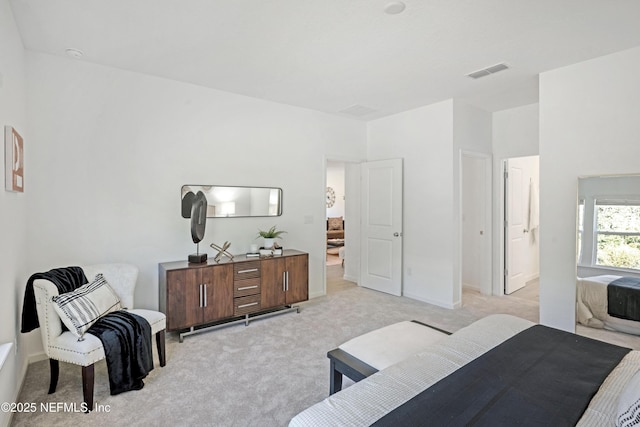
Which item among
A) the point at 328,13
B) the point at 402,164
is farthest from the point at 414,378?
the point at 402,164

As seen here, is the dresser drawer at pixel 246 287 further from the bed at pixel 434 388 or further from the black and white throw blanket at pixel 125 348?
the bed at pixel 434 388

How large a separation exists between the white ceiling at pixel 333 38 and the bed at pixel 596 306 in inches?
81.1

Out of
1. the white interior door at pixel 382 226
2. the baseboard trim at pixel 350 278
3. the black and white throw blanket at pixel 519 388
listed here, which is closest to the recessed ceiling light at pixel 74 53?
the black and white throw blanket at pixel 519 388

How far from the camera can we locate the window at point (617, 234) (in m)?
2.89

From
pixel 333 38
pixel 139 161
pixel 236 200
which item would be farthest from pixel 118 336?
pixel 333 38

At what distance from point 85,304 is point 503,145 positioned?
5.18 metres

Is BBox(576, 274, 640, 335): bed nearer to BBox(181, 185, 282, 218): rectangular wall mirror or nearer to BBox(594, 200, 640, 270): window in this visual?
BBox(594, 200, 640, 270): window

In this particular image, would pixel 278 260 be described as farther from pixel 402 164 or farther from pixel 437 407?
pixel 437 407

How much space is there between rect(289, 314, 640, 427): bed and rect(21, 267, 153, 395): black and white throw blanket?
66.2 inches

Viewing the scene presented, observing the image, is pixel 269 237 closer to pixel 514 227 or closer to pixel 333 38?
pixel 333 38

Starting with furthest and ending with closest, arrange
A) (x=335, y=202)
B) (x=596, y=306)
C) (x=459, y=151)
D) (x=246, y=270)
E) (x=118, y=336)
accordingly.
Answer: (x=335, y=202), (x=459, y=151), (x=246, y=270), (x=596, y=306), (x=118, y=336)

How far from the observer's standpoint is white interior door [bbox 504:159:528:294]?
4.84 meters

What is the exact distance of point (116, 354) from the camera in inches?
89.7

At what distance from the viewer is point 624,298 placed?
9.64 feet
